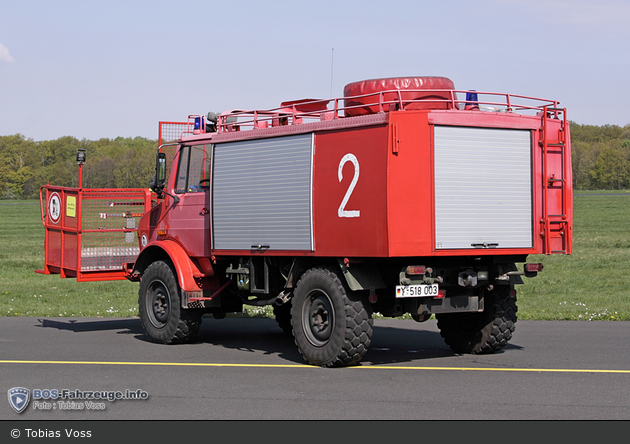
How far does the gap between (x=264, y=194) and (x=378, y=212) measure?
7.02ft

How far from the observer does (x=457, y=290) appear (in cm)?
1016

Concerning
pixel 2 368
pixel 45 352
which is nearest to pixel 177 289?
pixel 45 352

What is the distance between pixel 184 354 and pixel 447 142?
472cm

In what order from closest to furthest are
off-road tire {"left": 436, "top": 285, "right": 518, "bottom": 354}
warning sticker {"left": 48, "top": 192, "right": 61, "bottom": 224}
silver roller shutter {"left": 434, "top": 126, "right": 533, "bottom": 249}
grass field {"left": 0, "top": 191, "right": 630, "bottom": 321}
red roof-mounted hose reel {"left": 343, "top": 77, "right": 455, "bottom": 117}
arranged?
silver roller shutter {"left": 434, "top": 126, "right": 533, "bottom": 249} → red roof-mounted hose reel {"left": 343, "top": 77, "right": 455, "bottom": 117} → off-road tire {"left": 436, "top": 285, "right": 518, "bottom": 354} → warning sticker {"left": 48, "top": 192, "right": 61, "bottom": 224} → grass field {"left": 0, "top": 191, "right": 630, "bottom": 321}

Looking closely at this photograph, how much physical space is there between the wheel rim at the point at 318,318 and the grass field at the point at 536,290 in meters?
6.25

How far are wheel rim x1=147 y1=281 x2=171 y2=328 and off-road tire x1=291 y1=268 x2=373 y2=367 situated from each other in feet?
9.69

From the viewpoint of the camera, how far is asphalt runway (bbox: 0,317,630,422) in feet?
23.8

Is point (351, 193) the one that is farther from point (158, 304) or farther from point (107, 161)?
point (107, 161)

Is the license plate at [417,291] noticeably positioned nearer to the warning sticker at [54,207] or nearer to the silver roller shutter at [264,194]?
the silver roller shutter at [264,194]

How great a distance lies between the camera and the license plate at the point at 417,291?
30.2 ft

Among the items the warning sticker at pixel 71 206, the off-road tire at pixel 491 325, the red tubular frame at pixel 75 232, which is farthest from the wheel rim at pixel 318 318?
the warning sticker at pixel 71 206

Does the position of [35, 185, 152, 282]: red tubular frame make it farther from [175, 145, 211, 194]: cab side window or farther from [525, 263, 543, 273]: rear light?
[525, 263, 543, 273]: rear light

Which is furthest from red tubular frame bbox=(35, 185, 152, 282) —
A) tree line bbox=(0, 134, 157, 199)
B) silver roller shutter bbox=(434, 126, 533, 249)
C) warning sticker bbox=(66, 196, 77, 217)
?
tree line bbox=(0, 134, 157, 199)

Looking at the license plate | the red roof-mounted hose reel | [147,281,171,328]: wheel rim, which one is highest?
the red roof-mounted hose reel
